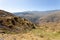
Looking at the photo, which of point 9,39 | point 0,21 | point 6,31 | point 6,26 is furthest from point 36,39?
point 0,21

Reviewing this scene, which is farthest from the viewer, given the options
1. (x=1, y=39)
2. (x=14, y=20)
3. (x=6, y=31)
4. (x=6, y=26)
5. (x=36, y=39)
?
(x=14, y=20)

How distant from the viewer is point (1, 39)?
51.0 ft

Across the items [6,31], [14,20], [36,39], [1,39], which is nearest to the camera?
[1,39]

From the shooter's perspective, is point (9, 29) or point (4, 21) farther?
point (4, 21)

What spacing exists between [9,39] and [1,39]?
0.87 meters

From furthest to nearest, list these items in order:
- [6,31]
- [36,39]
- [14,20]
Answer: [14,20] → [6,31] → [36,39]

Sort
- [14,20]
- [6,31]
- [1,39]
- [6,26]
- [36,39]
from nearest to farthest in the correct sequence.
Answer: [1,39] → [36,39] → [6,31] → [6,26] → [14,20]

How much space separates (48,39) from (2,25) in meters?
8.72

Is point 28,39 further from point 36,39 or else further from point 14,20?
point 14,20

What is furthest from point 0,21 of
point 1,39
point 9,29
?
point 1,39

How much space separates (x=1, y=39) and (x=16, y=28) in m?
7.72

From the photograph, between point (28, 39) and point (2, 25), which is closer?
A: point (28, 39)

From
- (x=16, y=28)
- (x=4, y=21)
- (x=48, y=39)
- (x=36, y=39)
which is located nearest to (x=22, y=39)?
(x=36, y=39)

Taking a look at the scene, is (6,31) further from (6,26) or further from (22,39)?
(22,39)
